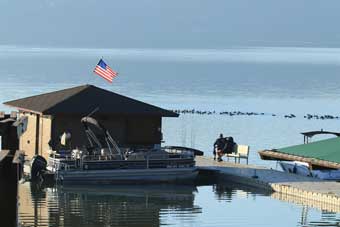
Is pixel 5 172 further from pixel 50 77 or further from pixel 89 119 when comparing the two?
pixel 50 77

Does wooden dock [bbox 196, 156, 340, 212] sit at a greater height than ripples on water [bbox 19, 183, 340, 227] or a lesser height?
greater

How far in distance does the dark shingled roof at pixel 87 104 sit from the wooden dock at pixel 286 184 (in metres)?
3.14

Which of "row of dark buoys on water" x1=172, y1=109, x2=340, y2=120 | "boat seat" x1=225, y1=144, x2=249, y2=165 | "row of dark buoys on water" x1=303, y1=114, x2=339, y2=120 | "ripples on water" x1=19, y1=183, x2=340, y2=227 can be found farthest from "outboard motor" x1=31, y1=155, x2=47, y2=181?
"row of dark buoys on water" x1=303, y1=114, x2=339, y2=120

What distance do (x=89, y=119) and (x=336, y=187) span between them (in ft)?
29.2

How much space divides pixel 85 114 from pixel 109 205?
6.15m

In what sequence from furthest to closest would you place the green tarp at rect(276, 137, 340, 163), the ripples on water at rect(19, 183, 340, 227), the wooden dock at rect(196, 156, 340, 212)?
the green tarp at rect(276, 137, 340, 163) < the wooden dock at rect(196, 156, 340, 212) < the ripples on water at rect(19, 183, 340, 227)

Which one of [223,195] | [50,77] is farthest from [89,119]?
[50,77]

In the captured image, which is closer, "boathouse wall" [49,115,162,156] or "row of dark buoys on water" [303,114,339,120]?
"boathouse wall" [49,115,162,156]

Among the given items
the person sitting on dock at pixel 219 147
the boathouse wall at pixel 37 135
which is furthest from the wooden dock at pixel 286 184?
the boathouse wall at pixel 37 135

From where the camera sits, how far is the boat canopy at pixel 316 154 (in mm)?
34719

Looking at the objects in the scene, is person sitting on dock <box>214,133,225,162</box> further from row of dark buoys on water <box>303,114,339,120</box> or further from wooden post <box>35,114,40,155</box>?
row of dark buoys on water <box>303,114,339,120</box>

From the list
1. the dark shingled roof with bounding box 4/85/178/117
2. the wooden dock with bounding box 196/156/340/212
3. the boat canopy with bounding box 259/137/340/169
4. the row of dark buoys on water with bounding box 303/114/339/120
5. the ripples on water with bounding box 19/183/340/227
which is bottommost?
the ripples on water with bounding box 19/183/340/227

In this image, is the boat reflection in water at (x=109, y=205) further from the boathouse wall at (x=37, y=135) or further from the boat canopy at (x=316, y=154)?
the boat canopy at (x=316, y=154)

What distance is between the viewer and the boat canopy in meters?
→ 34.7
